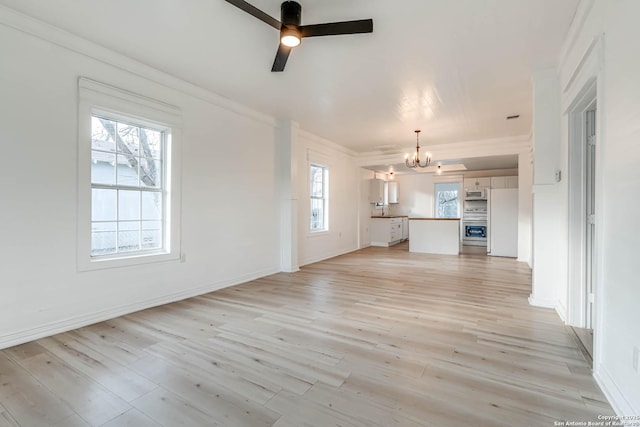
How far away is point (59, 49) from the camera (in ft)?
9.04

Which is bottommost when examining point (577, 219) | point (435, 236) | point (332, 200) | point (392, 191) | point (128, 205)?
point (435, 236)

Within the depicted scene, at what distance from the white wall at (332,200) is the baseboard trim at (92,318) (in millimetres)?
2208

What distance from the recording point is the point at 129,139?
11.2 ft

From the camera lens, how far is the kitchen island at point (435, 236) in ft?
25.0

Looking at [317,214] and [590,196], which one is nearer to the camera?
[590,196]

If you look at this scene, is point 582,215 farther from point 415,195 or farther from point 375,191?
point 415,195

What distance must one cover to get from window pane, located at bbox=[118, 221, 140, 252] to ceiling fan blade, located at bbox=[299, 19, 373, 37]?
2.74 metres

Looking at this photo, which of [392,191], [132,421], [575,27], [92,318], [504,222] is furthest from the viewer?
[392,191]

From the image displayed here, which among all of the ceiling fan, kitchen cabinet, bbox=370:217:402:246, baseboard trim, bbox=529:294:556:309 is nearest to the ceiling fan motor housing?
the ceiling fan

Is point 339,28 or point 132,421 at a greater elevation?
point 339,28

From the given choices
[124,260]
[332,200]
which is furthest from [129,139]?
[332,200]

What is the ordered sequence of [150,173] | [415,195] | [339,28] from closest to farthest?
[339,28]
[150,173]
[415,195]

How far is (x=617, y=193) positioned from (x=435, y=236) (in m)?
6.38

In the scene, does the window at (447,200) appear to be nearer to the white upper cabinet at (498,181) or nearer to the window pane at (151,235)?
the white upper cabinet at (498,181)
